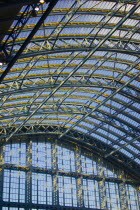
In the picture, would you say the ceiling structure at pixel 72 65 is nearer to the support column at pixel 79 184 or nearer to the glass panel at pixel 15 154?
the glass panel at pixel 15 154

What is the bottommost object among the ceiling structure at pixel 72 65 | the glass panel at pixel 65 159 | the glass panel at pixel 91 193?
the glass panel at pixel 91 193

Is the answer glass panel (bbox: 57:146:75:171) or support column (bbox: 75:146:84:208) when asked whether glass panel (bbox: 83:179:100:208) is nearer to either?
support column (bbox: 75:146:84:208)

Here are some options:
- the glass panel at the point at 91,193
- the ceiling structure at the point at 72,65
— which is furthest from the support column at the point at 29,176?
the glass panel at the point at 91,193

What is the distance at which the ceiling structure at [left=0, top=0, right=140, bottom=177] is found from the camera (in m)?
27.7

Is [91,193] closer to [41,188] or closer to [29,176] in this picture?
[41,188]

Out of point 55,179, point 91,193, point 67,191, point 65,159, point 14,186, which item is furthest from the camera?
point 65,159

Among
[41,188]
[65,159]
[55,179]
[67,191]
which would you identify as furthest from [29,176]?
[65,159]

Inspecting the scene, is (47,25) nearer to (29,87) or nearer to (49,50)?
(49,50)

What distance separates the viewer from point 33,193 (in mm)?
45062

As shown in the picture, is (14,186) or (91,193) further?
(91,193)

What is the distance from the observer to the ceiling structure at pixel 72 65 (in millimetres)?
27703

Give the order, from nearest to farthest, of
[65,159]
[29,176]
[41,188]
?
1. [29,176]
2. [41,188]
3. [65,159]

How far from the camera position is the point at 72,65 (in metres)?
35.6

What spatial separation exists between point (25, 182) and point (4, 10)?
31.0m
